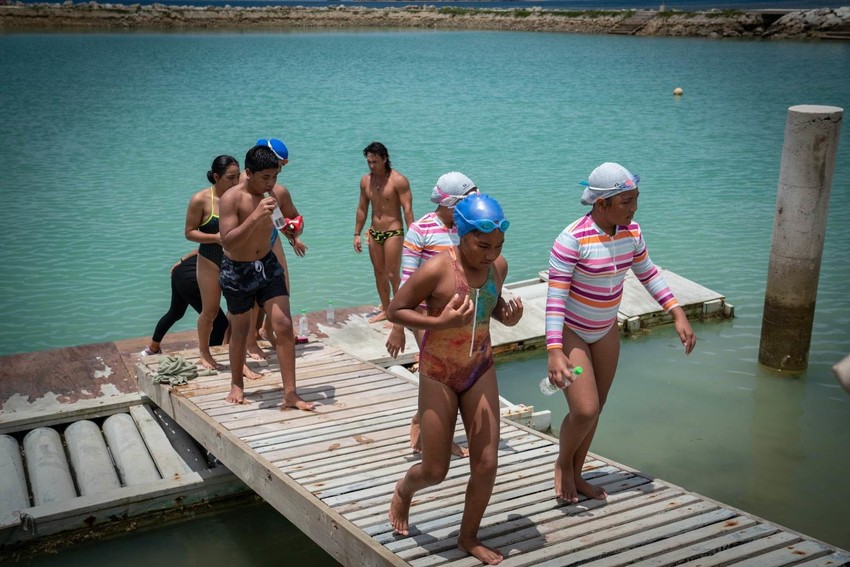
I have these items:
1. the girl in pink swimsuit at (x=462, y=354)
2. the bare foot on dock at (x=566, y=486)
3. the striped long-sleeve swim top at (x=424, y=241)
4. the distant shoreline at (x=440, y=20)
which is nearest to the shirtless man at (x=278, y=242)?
the striped long-sleeve swim top at (x=424, y=241)

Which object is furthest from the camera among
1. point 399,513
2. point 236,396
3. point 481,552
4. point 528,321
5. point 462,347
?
point 528,321

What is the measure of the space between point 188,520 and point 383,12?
80.7m

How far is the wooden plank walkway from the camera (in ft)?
17.1

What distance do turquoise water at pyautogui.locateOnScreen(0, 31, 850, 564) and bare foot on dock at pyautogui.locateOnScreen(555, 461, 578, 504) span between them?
9.58 ft

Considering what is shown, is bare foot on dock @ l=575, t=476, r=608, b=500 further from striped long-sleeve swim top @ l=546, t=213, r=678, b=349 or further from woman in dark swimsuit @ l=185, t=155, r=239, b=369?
woman in dark swimsuit @ l=185, t=155, r=239, b=369

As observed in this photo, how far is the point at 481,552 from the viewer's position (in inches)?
200

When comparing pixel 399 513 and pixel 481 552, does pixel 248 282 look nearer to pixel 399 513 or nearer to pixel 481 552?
pixel 399 513

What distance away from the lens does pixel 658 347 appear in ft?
37.6

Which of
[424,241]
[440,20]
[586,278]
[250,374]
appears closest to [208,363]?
[250,374]

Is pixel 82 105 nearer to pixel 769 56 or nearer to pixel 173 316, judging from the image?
pixel 173 316

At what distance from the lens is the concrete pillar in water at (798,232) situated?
938 cm

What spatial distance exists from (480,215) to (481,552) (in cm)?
190

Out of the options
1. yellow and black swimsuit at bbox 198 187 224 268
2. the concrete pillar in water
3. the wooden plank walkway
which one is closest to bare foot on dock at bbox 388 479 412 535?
the wooden plank walkway

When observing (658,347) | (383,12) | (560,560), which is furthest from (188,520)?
(383,12)
